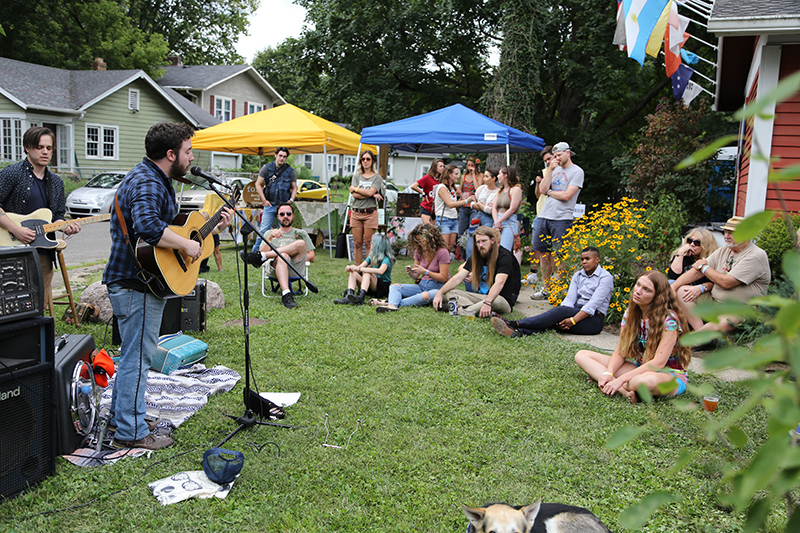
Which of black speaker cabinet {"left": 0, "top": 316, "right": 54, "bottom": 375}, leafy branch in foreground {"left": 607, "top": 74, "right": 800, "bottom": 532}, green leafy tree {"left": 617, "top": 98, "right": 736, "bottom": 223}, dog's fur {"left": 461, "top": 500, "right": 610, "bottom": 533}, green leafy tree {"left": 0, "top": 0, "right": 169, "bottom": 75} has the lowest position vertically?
dog's fur {"left": 461, "top": 500, "right": 610, "bottom": 533}

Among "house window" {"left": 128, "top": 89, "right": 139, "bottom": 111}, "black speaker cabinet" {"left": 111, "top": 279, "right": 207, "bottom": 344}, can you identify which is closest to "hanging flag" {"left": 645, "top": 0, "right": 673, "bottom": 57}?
"black speaker cabinet" {"left": 111, "top": 279, "right": 207, "bottom": 344}

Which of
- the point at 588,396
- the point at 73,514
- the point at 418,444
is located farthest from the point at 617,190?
the point at 73,514

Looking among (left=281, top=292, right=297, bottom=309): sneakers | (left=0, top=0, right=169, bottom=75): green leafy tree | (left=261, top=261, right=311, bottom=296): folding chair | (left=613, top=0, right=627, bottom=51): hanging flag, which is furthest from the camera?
(left=0, top=0, right=169, bottom=75): green leafy tree

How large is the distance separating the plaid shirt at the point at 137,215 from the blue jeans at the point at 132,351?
0.10 meters

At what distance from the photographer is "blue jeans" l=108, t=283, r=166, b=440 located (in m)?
3.40

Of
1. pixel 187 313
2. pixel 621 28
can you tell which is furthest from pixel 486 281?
pixel 621 28

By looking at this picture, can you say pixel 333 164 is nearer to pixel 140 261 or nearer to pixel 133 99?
pixel 133 99

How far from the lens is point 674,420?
4055mm

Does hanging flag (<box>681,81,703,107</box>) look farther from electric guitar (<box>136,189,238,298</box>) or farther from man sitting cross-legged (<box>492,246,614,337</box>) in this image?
electric guitar (<box>136,189,238,298</box>)

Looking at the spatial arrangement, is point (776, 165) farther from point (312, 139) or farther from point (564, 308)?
point (312, 139)

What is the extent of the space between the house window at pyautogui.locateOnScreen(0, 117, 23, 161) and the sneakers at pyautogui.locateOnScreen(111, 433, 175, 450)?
2209 cm

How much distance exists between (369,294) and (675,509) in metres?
5.39

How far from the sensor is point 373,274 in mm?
7887

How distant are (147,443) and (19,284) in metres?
1.21
